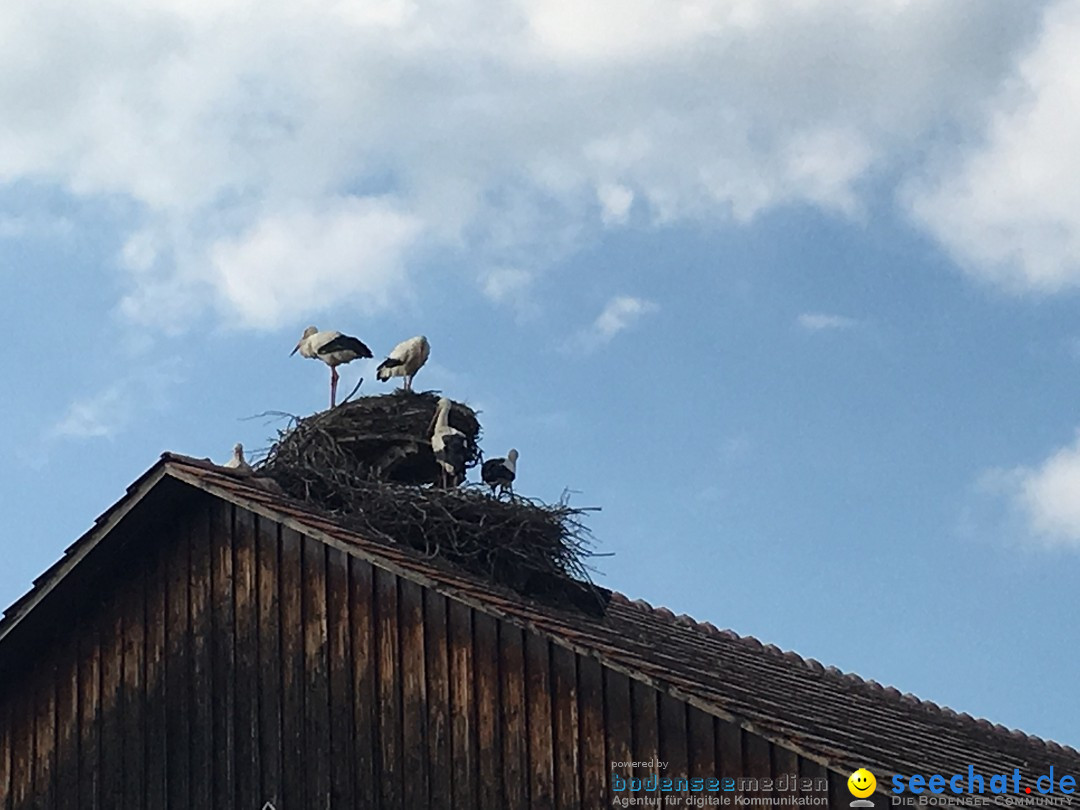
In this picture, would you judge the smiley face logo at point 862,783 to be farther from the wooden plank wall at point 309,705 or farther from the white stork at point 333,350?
the white stork at point 333,350

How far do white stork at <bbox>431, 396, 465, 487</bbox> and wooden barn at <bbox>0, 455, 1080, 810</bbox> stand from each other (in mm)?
1614

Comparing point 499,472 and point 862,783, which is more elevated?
point 499,472

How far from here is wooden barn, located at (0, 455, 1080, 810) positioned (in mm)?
10039

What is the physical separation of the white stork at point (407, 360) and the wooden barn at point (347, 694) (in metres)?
3.11

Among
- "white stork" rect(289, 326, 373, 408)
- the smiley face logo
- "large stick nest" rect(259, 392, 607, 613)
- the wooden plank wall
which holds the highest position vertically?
"white stork" rect(289, 326, 373, 408)

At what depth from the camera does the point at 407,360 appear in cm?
1602

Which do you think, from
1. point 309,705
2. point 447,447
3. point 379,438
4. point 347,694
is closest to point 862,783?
point 347,694

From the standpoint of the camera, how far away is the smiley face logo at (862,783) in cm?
876

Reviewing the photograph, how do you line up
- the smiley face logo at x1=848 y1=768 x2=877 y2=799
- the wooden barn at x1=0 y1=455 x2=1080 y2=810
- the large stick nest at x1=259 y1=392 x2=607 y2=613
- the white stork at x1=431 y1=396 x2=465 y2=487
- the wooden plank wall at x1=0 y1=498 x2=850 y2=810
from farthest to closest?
the white stork at x1=431 y1=396 x2=465 y2=487, the large stick nest at x1=259 y1=392 x2=607 y2=613, the wooden plank wall at x1=0 y1=498 x2=850 y2=810, the wooden barn at x1=0 y1=455 x2=1080 y2=810, the smiley face logo at x1=848 y1=768 x2=877 y2=799

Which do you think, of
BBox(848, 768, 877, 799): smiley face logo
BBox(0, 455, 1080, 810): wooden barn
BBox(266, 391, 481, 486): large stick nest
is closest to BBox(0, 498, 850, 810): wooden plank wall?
BBox(0, 455, 1080, 810): wooden barn

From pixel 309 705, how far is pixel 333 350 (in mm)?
4909

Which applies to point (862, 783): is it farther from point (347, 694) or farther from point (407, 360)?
point (407, 360)

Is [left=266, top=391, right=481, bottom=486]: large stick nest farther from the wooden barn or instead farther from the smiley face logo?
the smiley face logo

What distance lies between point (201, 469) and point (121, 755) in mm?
2044
